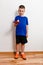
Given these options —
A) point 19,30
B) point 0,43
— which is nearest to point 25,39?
Answer: point 19,30

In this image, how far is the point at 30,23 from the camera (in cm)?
235

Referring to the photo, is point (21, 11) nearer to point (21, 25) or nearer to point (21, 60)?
point (21, 25)

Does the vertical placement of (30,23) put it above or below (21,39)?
above

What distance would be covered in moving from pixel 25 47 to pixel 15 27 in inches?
15.5

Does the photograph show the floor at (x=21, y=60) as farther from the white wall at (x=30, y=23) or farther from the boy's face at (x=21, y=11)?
the boy's face at (x=21, y=11)

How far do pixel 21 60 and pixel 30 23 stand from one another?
0.60 metres

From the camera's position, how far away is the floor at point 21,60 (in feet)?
7.12

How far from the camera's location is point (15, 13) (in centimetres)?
228

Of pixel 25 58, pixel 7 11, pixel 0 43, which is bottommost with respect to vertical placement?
pixel 25 58

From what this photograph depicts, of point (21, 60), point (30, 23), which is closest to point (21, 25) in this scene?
point (30, 23)

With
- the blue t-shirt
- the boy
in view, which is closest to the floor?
the boy

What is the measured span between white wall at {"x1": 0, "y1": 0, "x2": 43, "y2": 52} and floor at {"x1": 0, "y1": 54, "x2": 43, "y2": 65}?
0.13 metres

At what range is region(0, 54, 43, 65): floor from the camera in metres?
2.17

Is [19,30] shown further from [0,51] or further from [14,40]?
[0,51]
